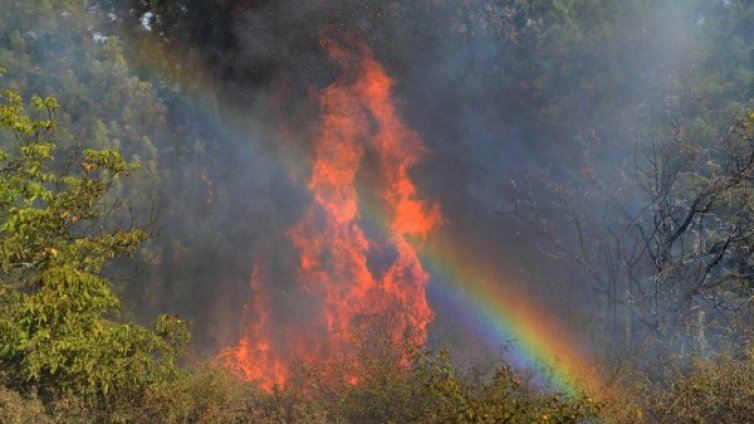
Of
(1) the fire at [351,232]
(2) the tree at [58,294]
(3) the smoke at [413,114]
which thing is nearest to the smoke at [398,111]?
(3) the smoke at [413,114]

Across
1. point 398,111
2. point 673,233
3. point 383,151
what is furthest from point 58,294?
point 398,111

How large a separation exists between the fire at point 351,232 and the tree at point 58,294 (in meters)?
10.6

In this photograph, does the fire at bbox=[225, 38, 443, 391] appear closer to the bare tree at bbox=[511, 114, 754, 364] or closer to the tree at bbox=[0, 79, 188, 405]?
the bare tree at bbox=[511, 114, 754, 364]

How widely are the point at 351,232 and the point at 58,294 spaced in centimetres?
1462

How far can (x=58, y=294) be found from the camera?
911cm

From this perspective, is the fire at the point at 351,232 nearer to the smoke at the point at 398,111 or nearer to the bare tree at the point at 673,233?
the smoke at the point at 398,111

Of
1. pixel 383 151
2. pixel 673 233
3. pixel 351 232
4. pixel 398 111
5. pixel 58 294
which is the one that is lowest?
pixel 58 294

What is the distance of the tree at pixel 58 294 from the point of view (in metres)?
9.05

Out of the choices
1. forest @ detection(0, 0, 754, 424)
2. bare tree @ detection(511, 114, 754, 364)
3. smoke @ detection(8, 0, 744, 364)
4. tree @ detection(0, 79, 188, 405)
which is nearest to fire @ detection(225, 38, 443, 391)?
forest @ detection(0, 0, 754, 424)

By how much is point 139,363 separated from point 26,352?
1.70m

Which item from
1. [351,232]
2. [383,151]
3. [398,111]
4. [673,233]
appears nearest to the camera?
[673,233]

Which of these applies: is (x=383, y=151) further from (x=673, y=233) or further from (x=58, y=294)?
(x=58, y=294)

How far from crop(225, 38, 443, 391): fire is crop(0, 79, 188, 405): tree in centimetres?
1056

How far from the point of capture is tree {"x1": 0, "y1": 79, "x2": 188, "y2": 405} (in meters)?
9.05
